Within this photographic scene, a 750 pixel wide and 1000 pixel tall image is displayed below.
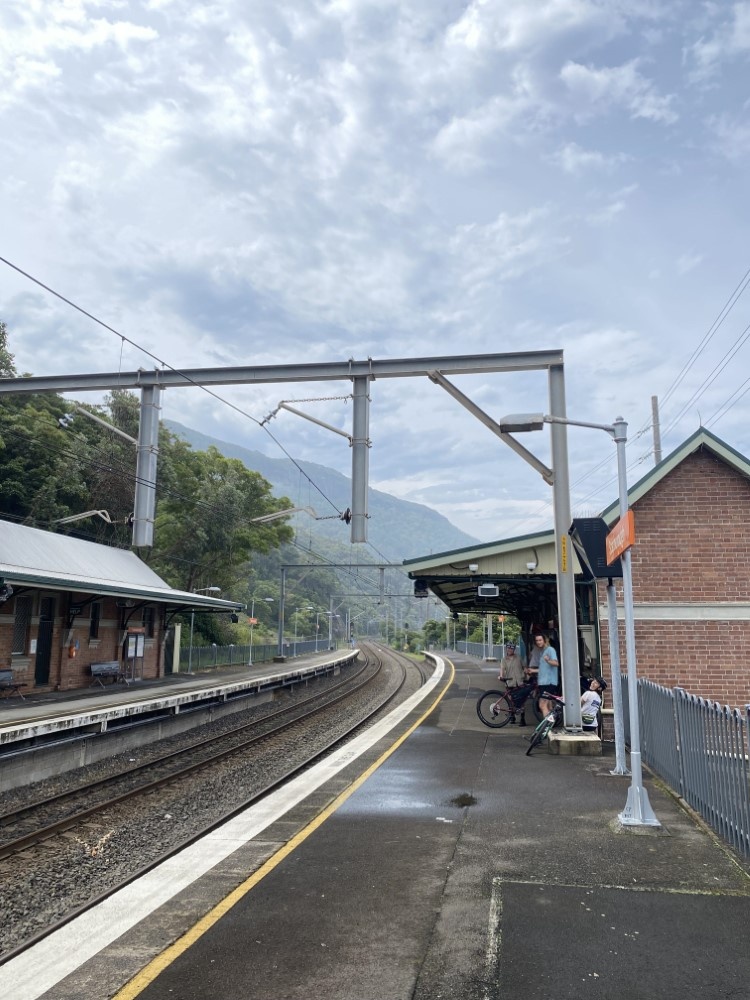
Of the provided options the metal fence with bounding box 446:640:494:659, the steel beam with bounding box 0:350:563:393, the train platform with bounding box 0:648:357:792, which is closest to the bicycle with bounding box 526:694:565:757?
the steel beam with bounding box 0:350:563:393

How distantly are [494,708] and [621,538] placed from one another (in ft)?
24.5

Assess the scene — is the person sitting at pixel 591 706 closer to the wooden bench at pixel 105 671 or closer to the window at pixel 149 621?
the wooden bench at pixel 105 671

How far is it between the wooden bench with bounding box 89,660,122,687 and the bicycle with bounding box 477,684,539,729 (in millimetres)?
14059

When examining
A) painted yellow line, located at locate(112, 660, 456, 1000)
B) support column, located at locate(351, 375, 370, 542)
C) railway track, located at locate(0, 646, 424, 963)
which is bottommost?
railway track, located at locate(0, 646, 424, 963)

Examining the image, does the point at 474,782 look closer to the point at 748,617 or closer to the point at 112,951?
the point at 112,951

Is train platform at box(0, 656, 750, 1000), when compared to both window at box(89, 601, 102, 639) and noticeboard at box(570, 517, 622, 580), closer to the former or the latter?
noticeboard at box(570, 517, 622, 580)

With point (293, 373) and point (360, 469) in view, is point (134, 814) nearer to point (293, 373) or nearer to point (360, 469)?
point (360, 469)

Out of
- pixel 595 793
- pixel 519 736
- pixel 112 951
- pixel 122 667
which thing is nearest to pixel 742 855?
pixel 595 793

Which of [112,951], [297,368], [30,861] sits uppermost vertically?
[297,368]

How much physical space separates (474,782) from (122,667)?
20396mm

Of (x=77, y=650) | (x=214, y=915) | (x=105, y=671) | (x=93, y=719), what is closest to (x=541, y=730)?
(x=214, y=915)

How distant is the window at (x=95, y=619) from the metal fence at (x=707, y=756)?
19313mm

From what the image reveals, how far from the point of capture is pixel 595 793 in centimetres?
827

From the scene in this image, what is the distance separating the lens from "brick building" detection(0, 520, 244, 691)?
19.6 meters
